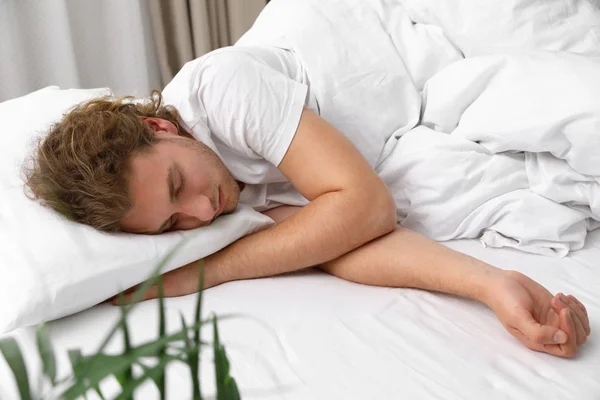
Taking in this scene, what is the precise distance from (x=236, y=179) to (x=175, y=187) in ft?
0.71

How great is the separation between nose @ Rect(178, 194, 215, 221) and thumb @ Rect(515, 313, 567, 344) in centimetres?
52

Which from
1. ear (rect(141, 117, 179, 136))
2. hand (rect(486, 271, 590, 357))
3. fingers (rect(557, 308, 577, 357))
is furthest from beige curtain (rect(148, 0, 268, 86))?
fingers (rect(557, 308, 577, 357))

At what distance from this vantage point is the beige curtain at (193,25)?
2395 mm

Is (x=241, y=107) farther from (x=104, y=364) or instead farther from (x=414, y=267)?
(x=104, y=364)

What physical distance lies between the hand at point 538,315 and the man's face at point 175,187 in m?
0.49

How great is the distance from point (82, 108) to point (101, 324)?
408 mm

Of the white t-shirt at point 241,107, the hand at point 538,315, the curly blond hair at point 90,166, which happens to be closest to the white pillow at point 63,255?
the curly blond hair at point 90,166

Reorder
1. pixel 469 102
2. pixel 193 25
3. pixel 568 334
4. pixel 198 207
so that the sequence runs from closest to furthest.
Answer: pixel 568 334 → pixel 198 207 → pixel 469 102 → pixel 193 25

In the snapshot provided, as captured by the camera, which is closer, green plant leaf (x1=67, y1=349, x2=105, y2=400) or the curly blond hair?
green plant leaf (x1=67, y1=349, x2=105, y2=400)

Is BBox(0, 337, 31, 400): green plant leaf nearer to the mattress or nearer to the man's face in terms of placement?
the mattress

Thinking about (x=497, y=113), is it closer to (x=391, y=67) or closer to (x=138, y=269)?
(x=391, y=67)

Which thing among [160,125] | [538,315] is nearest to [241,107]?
[160,125]

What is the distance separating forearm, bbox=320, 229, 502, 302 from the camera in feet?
3.35

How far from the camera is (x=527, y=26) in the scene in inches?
56.9
